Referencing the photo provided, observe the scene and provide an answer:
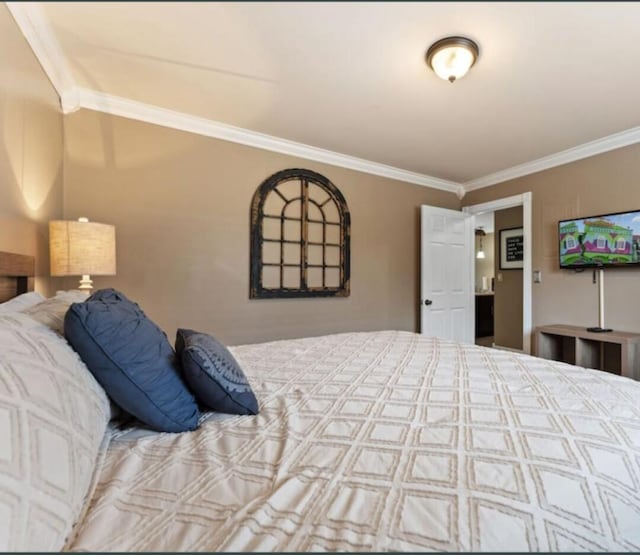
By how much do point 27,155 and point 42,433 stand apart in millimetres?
1569

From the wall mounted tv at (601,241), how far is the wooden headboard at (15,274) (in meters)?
4.05

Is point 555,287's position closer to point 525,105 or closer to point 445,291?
point 445,291

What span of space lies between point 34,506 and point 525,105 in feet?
9.88

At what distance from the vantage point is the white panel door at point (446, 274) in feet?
12.2

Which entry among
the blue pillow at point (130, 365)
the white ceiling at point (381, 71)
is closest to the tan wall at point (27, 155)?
the white ceiling at point (381, 71)

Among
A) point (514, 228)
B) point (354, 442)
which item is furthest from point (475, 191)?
point (354, 442)

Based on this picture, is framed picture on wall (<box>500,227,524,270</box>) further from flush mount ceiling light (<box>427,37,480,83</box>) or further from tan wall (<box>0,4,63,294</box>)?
tan wall (<box>0,4,63,294</box>)

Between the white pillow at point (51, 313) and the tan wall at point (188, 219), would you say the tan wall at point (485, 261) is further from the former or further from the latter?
the white pillow at point (51, 313)

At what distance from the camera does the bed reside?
0.56 meters

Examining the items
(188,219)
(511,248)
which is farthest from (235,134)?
(511,248)

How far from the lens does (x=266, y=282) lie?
116 inches

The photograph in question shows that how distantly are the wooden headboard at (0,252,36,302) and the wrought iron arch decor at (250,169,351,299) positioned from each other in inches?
60.5

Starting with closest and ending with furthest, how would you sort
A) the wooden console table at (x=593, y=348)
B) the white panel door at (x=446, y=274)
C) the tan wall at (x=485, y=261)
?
1. the wooden console table at (x=593, y=348)
2. the white panel door at (x=446, y=274)
3. the tan wall at (x=485, y=261)

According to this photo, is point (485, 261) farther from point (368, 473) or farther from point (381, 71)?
point (368, 473)
